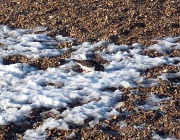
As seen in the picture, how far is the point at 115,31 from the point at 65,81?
5.53ft

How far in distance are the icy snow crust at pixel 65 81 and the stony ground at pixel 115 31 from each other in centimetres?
12

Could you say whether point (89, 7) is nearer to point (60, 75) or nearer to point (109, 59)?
point (109, 59)

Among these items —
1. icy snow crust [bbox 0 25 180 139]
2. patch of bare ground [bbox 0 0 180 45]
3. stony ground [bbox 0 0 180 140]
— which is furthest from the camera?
patch of bare ground [bbox 0 0 180 45]

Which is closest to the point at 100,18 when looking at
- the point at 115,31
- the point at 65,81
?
the point at 115,31

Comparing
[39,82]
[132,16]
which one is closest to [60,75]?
[39,82]

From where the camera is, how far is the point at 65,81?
5.95m

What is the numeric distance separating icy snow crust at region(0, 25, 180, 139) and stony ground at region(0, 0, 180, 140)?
0.38 feet

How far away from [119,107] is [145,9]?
316 cm

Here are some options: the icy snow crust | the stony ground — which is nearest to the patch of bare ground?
the stony ground

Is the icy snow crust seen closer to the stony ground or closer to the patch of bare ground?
the stony ground

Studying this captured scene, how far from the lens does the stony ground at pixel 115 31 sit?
483cm

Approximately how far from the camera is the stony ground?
4.83 metres

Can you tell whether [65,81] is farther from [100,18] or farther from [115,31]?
[100,18]

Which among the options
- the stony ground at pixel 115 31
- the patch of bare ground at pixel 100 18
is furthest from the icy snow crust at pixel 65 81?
the patch of bare ground at pixel 100 18
